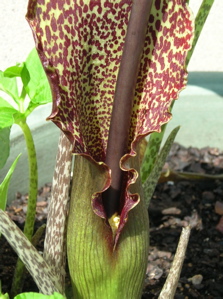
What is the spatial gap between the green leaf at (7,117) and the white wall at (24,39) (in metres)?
1.20

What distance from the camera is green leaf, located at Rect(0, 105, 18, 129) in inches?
25.9

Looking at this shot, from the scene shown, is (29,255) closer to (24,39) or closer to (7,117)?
(7,117)

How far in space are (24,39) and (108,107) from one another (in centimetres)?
140

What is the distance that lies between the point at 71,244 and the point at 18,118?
0.59 feet

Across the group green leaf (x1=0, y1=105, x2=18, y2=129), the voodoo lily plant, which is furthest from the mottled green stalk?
green leaf (x1=0, y1=105, x2=18, y2=129)

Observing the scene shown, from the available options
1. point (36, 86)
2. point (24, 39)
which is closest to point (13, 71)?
point (36, 86)

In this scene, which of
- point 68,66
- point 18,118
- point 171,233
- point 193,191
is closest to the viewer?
point 68,66

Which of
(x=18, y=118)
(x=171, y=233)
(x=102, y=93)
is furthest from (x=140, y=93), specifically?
(x=171, y=233)

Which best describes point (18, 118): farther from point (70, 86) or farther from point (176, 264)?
point (176, 264)

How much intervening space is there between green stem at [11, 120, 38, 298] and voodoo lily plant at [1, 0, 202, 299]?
13 centimetres

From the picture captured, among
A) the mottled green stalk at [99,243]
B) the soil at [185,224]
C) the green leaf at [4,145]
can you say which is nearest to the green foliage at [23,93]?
the green leaf at [4,145]

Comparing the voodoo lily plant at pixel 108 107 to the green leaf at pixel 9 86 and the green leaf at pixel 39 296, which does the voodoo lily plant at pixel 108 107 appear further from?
the green leaf at pixel 9 86

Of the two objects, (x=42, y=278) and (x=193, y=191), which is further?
(x=193, y=191)

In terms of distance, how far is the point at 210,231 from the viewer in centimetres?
115
